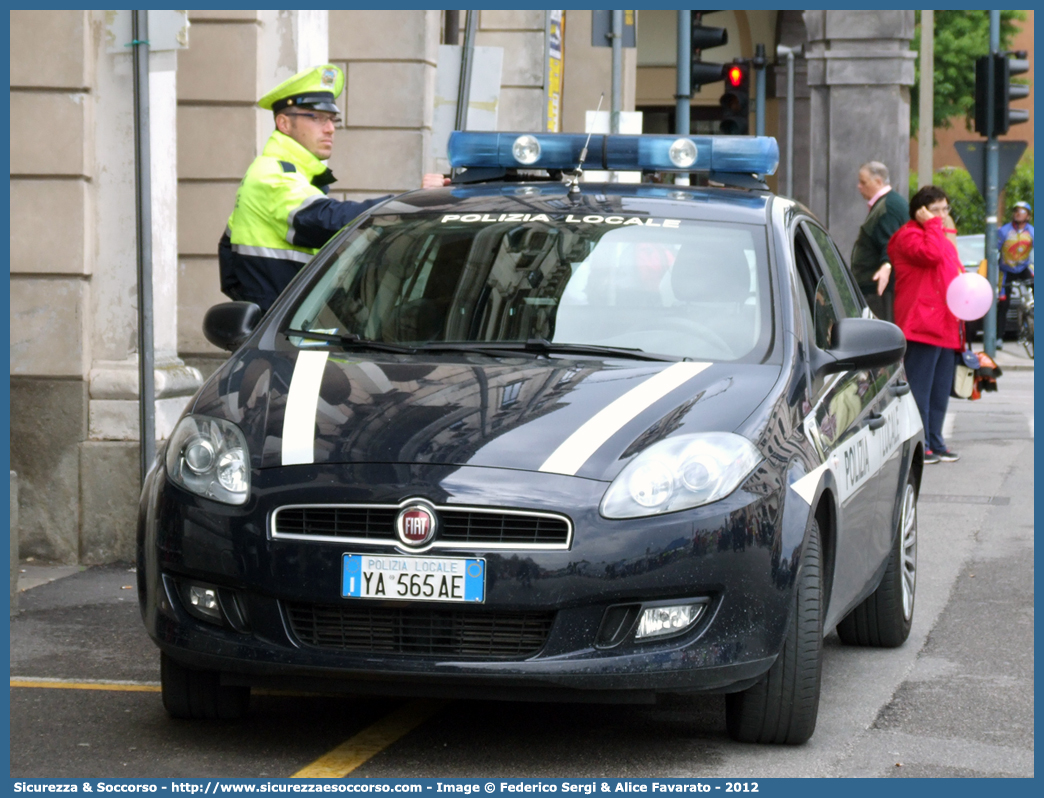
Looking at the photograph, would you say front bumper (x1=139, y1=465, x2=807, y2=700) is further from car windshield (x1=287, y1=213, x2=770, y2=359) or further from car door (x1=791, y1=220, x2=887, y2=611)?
car windshield (x1=287, y1=213, x2=770, y2=359)

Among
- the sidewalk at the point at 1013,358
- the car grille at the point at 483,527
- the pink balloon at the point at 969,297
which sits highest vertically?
the pink balloon at the point at 969,297

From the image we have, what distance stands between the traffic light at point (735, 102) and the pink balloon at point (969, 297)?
17.3ft

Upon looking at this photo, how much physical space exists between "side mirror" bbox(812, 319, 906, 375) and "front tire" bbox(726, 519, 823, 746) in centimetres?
66

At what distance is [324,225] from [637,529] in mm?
3072

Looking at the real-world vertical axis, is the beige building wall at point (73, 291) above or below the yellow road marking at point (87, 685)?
above

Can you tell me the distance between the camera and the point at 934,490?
11.3m

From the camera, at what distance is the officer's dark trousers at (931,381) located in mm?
12508

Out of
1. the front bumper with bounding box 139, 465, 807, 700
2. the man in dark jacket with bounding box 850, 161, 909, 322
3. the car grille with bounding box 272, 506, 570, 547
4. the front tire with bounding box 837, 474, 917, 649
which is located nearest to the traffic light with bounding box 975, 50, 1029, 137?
the man in dark jacket with bounding box 850, 161, 909, 322

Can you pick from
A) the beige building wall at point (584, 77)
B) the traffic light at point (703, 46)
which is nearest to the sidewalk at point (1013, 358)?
the beige building wall at point (584, 77)

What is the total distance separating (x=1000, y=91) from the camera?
19.8 m

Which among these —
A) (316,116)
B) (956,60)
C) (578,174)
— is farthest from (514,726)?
(956,60)

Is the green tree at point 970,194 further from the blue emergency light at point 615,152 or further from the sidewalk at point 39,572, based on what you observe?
the blue emergency light at point 615,152

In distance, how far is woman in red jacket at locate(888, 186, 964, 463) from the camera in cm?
1220

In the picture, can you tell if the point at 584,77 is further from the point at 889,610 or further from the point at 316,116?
the point at 889,610
